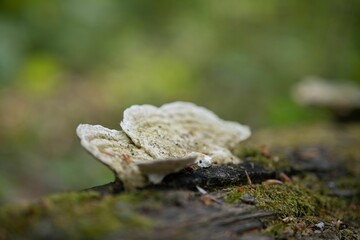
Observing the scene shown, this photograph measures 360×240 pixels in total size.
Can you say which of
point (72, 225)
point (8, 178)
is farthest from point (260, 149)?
point (8, 178)

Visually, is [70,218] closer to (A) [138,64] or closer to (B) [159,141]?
(B) [159,141]

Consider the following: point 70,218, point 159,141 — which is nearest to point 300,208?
point 159,141

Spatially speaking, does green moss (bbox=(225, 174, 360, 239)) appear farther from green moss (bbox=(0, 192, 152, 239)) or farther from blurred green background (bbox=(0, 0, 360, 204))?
blurred green background (bbox=(0, 0, 360, 204))

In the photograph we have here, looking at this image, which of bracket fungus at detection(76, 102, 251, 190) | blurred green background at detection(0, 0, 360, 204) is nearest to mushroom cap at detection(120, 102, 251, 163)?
bracket fungus at detection(76, 102, 251, 190)

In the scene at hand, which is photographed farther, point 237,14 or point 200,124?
point 237,14

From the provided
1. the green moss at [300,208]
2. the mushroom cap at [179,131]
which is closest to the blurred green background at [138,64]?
the mushroom cap at [179,131]

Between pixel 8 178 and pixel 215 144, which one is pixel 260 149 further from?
pixel 8 178
